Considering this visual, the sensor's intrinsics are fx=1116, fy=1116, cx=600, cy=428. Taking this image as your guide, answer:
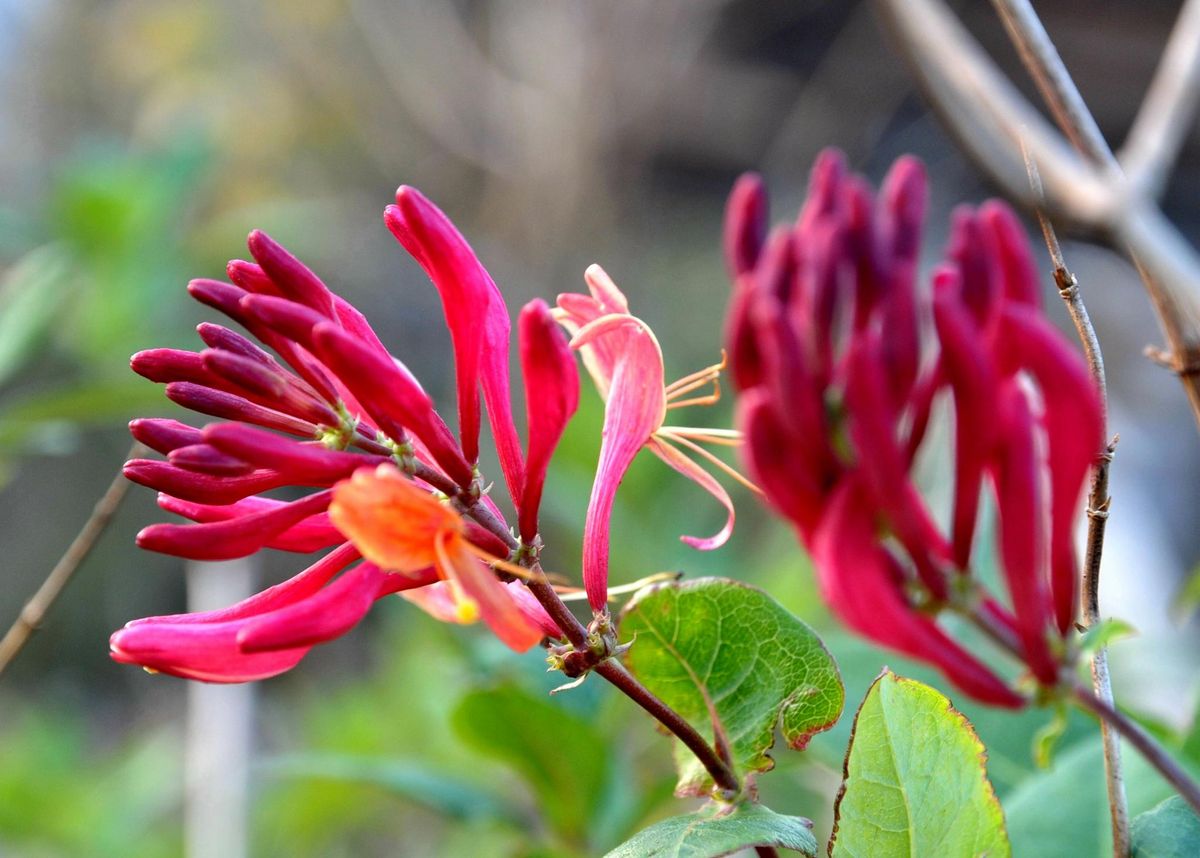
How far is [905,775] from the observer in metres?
0.57

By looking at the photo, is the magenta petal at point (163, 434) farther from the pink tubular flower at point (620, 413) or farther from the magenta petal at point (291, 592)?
the pink tubular flower at point (620, 413)

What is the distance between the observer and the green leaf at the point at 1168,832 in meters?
0.53

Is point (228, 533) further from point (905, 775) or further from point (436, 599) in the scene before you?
point (905, 775)

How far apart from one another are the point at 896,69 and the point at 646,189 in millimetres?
1210

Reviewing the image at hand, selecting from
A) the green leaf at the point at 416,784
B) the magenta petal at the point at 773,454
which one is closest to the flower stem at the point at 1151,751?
the magenta petal at the point at 773,454

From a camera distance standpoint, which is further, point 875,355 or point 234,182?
point 234,182

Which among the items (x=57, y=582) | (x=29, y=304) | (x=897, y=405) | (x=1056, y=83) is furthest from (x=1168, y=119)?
(x=29, y=304)

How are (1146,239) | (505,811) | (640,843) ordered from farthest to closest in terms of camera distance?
(505,811)
(640,843)
(1146,239)

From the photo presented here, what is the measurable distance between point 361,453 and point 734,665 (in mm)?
238

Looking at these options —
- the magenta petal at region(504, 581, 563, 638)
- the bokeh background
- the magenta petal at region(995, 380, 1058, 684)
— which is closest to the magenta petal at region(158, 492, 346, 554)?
the magenta petal at region(504, 581, 563, 638)

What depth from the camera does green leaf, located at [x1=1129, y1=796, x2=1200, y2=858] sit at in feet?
1.75

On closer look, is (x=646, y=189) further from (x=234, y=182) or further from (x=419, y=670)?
(x=419, y=670)

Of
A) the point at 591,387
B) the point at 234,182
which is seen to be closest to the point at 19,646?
the point at 591,387

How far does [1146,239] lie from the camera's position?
1.22 feet
